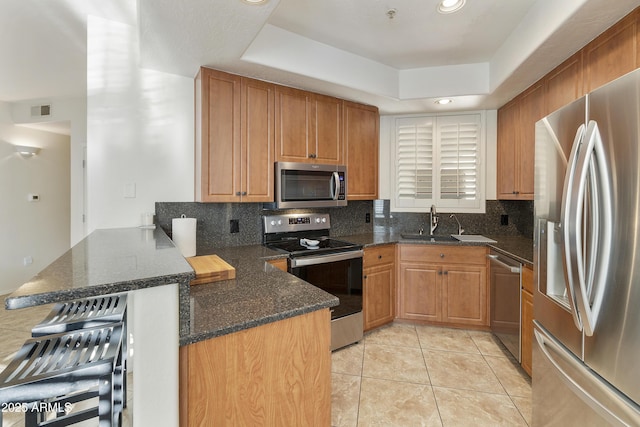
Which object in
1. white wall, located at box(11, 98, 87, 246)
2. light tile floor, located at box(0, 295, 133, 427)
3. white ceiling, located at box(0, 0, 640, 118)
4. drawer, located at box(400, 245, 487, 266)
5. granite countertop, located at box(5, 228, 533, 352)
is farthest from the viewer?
white wall, located at box(11, 98, 87, 246)

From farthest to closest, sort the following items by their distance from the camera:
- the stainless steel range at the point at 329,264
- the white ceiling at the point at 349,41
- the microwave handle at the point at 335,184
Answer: the microwave handle at the point at 335,184
the stainless steel range at the point at 329,264
the white ceiling at the point at 349,41

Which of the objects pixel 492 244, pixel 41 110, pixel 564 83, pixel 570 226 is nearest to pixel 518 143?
pixel 564 83

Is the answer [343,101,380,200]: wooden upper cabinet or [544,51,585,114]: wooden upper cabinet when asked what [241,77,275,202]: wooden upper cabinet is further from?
[544,51,585,114]: wooden upper cabinet

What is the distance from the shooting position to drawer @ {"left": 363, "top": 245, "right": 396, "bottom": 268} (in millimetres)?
2893

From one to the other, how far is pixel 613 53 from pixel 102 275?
8.45 ft

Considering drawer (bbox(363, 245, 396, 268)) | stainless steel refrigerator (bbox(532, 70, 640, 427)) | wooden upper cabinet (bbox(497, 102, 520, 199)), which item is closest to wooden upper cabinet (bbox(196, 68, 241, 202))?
drawer (bbox(363, 245, 396, 268))

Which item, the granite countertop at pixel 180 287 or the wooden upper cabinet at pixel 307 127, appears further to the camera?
the wooden upper cabinet at pixel 307 127

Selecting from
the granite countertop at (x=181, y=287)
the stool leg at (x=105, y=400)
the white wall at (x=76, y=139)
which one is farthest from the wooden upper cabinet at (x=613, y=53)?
the white wall at (x=76, y=139)

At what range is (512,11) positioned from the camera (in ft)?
6.79

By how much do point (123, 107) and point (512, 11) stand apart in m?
2.81

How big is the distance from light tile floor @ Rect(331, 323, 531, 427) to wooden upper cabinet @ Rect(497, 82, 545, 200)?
4.72 feet

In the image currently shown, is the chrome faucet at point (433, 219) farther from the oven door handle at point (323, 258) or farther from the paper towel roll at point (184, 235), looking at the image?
the paper towel roll at point (184, 235)

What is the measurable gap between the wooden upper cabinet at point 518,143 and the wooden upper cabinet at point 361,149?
1.26 meters

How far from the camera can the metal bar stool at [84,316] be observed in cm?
128
